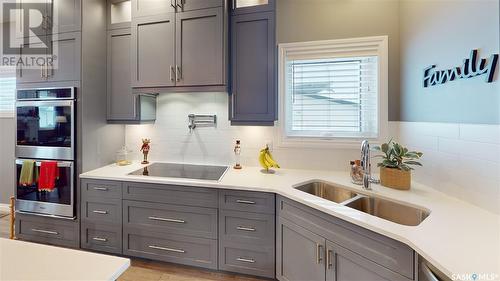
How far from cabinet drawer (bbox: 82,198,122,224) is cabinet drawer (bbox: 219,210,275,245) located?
41.1 inches

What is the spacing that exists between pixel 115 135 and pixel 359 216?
2704 millimetres

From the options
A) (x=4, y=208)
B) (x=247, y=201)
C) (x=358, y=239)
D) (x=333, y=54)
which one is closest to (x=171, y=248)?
(x=247, y=201)

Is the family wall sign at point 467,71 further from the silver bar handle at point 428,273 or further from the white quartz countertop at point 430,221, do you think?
the silver bar handle at point 428,273

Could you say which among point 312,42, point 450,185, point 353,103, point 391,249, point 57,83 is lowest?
point 391,249

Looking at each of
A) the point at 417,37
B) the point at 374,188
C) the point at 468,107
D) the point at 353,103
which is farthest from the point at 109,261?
the point at 417,37

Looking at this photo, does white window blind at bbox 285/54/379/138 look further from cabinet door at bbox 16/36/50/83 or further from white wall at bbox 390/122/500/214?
cabinet door at bbox 16/36/50/83

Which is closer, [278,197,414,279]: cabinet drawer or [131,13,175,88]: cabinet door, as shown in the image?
[278,197,414,279]: cabinet drawer

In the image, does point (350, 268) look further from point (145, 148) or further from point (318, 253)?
point (145, 148)

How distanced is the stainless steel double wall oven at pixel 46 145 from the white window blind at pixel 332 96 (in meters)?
2.23

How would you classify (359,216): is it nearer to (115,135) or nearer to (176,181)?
(176,181)

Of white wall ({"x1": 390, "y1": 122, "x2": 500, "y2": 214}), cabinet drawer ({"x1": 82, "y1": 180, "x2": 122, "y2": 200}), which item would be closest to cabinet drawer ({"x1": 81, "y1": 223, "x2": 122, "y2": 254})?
cabinet drawer ({"x1": 82, "y1": 180, "x2": 122, "y2": 200})

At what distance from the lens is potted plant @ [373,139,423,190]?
172 centimetres

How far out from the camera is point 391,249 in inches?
44.9

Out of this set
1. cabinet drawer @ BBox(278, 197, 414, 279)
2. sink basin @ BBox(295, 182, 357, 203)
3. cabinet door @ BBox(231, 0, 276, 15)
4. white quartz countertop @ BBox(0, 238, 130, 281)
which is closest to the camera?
white quartz countertop @ BBox(0, 238, 130, 281)
